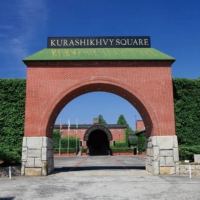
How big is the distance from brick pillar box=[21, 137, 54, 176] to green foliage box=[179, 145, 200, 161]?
8605 millimetres

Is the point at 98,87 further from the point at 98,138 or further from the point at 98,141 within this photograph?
the point at 98,141

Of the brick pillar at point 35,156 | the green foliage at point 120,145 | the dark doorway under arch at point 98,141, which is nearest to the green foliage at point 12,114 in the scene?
the brick pillar at point 35,156

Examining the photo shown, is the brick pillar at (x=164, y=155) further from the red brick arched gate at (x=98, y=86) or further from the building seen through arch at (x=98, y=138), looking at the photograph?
the building seen through arch at (x=98, y=138)

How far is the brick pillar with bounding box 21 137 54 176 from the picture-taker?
14.5 metres

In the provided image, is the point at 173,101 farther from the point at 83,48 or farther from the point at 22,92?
the point at 22,92

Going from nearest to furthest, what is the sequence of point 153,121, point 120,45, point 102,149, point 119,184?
1. point 119,184
2. point 153,121
3. point 120,45
4. point 102,149

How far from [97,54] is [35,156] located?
776cm

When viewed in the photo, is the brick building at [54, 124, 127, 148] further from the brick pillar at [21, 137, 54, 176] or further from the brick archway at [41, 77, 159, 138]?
the brick pillar at [21, 137, 54, 176]

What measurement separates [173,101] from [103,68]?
5.06 meters

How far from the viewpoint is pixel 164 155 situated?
48.0 feet

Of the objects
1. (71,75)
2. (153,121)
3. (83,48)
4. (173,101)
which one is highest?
(83,48)

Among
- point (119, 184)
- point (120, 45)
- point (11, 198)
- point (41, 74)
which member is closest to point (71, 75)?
point (41, 74)

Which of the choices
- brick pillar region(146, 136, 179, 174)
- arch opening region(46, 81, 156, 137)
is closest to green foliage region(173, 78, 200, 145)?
brick pillar region(146, 136, 179, 174)

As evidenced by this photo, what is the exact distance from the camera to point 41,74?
15.6 meters
